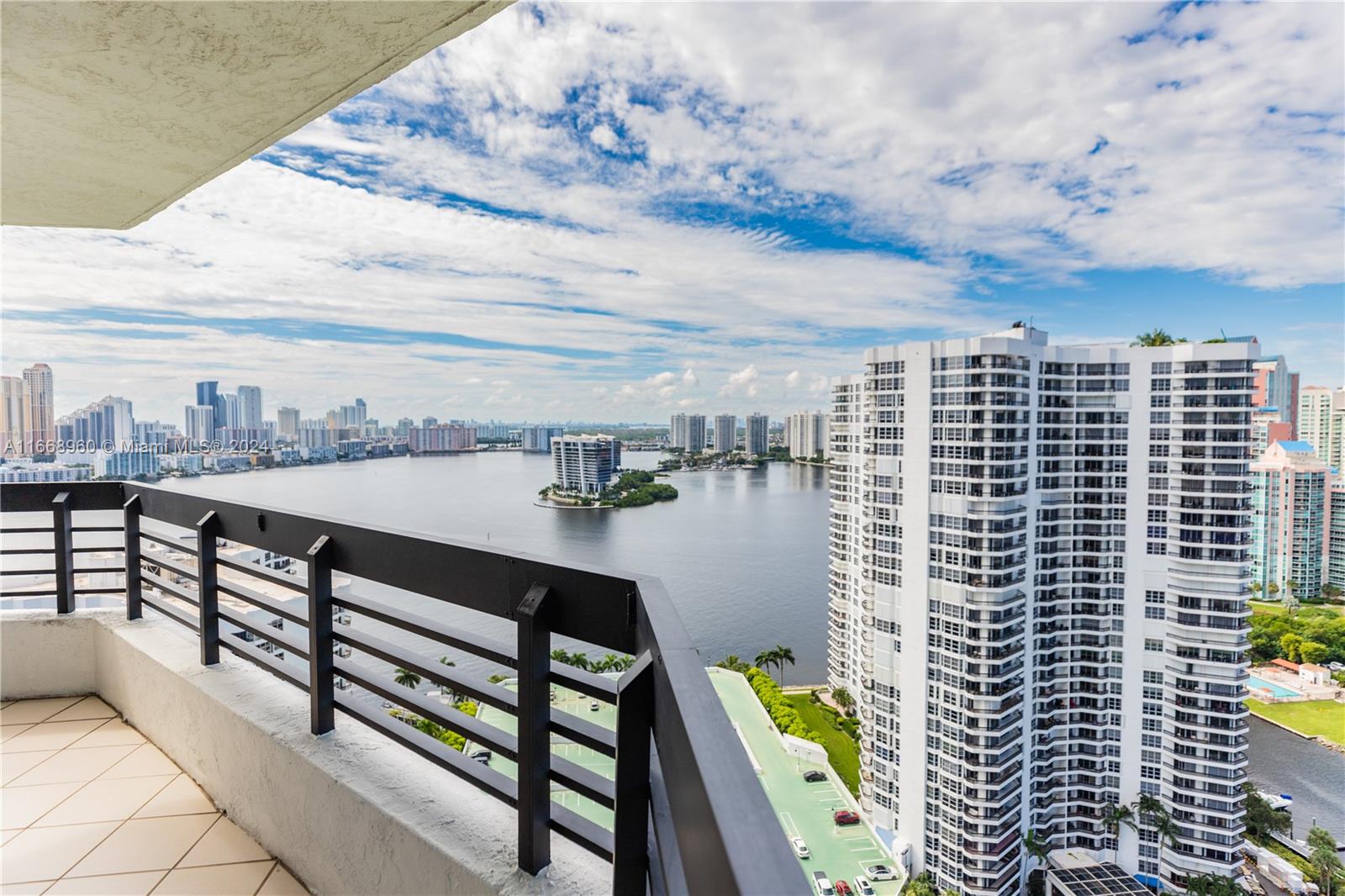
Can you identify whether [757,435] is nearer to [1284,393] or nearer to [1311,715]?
[1284,393]

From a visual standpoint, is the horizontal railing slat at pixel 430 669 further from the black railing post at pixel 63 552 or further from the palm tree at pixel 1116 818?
the palm tree at pixel 1116 818

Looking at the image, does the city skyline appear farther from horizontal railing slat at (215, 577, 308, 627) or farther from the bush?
A: horizontal railing slat at (215, 577, 308, 627)

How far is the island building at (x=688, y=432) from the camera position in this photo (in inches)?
1871

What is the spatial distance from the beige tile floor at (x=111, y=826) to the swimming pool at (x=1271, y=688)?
33494 millimetres

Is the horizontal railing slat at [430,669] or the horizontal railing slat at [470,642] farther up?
the horizontal railing slat at [470,642]

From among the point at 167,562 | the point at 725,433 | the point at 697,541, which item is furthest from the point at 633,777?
the point at 725,433

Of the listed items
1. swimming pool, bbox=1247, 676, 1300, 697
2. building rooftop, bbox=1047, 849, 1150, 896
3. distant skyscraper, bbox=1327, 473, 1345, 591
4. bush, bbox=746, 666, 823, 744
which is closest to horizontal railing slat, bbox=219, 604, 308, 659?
bush, bbox=746, 666, 823, 744

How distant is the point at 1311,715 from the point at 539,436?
110 feet

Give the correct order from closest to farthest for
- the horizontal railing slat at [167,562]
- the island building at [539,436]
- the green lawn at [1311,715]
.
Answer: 1. the horizontal railing slat at [167,562]
2. the green lawn at [1311,715]
3. the island building at [539,436]

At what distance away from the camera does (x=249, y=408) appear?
48.5 ft

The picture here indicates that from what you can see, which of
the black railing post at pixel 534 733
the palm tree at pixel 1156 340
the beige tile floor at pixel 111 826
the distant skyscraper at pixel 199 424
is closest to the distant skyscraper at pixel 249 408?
the distant skyscraper at pixel 199 424

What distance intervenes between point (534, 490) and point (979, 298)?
34.8 metres

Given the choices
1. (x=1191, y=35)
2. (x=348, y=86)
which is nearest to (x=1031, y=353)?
(x=348, y=86)

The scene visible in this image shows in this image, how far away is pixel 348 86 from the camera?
1594 mm
